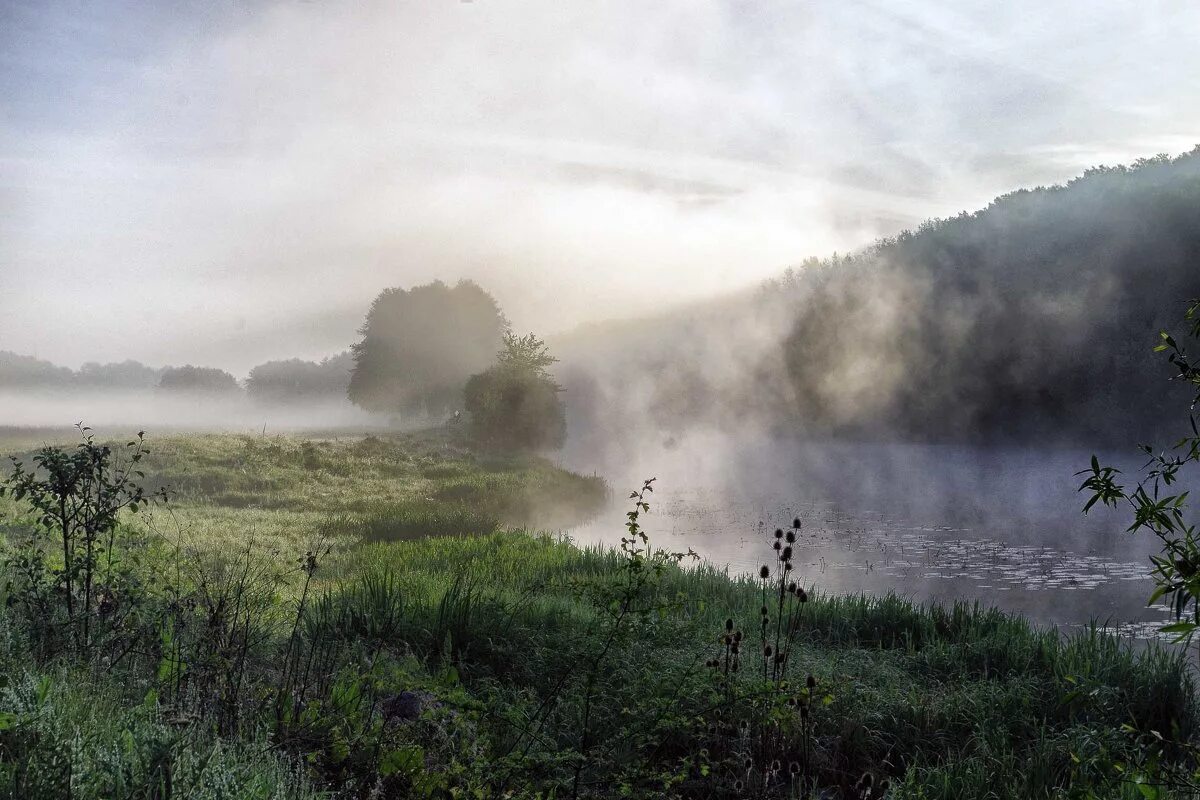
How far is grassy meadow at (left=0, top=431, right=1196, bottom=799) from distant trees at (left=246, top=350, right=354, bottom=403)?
290 feet

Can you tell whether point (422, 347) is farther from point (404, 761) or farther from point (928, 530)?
point (404, 761)

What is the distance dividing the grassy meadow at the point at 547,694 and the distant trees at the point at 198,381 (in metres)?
91.0

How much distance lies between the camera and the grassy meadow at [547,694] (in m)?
3.94

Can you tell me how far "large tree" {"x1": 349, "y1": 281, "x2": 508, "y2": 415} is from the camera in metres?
61.2

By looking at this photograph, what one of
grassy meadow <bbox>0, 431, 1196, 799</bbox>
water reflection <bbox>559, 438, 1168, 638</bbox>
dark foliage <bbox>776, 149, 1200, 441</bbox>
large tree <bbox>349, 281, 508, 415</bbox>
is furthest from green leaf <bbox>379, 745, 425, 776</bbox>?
large tree <bbox>349, 281, 508, 415</bbox>

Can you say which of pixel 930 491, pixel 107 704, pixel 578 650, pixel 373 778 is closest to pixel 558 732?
pixel 578 650

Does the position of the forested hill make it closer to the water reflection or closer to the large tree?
the water reflection

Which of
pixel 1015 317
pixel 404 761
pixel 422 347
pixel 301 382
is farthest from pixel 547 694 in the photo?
pixel 301 382

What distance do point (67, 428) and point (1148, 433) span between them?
187 feet

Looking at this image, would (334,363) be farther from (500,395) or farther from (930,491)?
(930,491)

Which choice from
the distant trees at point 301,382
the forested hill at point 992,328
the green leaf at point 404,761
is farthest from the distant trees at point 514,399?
the distant trees at point 301,382

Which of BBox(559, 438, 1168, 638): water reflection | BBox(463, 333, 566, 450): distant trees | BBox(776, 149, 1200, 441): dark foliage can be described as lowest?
BBox(559, 438, 1168, 638): water reflection

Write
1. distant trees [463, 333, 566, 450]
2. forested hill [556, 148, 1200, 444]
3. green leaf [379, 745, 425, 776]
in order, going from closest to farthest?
green leaf [379, 745, 425, 776]
distant trees [463, 333, 566, 450]
forested hill [556, 148, 1200, 444]

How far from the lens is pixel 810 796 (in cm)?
509
